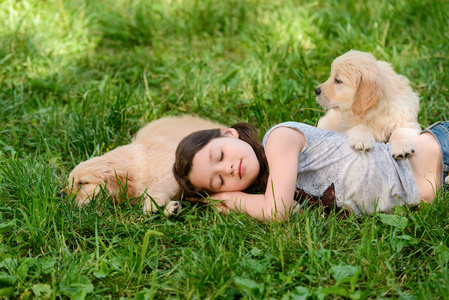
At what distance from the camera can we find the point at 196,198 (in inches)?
109

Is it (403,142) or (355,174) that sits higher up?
(403,142)

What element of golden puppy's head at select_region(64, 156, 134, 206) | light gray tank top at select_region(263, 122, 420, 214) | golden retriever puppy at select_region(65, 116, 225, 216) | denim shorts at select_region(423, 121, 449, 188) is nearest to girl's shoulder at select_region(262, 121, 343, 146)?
light gray tank top at select_region(263, 122, 420, 214)

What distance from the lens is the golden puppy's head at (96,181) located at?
2.71 meters

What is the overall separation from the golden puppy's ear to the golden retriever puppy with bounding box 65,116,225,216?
1176mm

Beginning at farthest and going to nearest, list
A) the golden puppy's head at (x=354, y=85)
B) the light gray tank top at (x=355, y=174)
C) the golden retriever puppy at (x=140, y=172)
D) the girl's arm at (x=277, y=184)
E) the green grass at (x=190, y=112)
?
1. the golden retriever puppy at (x=140, y=172)
2. the golden puppy's head at (x=354, y=85)
3. the light gray tank top at (x=355, y=174)
4. the girl's arm at (x=277, y=184)
5. the green grass at (x=190, y=112)

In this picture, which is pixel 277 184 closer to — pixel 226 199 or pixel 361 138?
pixel 226 199

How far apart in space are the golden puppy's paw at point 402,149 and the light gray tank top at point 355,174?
0.03 metres

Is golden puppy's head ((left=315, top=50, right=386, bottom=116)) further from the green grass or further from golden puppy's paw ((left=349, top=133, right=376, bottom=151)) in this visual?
the green grass

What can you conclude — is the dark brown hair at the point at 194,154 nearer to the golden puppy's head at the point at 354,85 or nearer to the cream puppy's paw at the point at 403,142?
the golden puppy's head at the point at 354,85

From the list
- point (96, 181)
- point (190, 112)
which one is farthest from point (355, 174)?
point (190, 112)

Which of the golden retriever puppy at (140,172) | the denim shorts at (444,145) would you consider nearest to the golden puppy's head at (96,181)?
the golden retriever puppy at (140,172)

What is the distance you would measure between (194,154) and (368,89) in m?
1.05

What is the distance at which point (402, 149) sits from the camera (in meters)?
2.50

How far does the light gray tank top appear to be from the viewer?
251 cm
